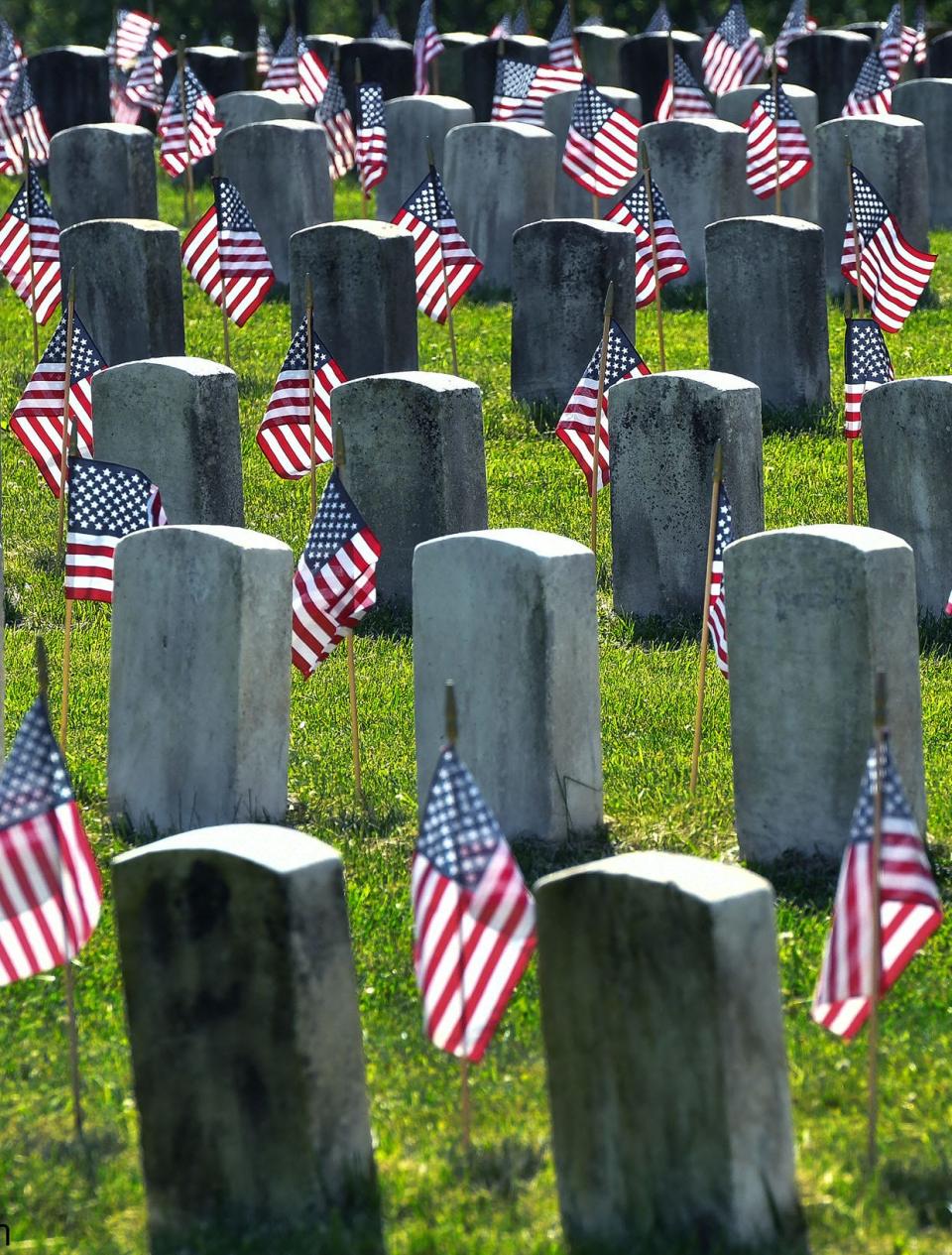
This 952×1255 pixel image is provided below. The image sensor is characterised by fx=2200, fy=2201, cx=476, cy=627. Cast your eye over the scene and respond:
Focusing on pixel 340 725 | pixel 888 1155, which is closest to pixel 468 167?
pixel 340 725

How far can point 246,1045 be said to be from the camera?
5.70 meters

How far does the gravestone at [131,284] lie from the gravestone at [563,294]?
7.60 feet

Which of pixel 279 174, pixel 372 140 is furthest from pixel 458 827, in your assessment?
pixel 372 140

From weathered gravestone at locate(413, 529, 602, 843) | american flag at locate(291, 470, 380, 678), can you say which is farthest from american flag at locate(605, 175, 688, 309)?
weathered gravestone at locate(413, 529, 602, 843)

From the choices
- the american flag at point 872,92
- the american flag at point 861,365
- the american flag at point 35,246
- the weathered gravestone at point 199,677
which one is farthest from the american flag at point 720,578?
the american flag at point 872,92

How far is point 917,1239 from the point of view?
5.53m

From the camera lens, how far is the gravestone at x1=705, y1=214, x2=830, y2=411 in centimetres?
1407

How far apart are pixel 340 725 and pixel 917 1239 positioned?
4.83m

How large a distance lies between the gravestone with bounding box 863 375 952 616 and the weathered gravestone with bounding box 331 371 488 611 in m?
2.02

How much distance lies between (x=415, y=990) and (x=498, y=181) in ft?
38.4

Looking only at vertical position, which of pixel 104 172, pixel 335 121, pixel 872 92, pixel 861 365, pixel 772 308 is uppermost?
pixel 872 92

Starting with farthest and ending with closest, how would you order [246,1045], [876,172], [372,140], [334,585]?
[372,140] < [876,172] < [334,585] < [246,1045]

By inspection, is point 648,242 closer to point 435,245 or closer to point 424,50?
point 435,245

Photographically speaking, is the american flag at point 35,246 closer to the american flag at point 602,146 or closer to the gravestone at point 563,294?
the gravestone at point 563,294
